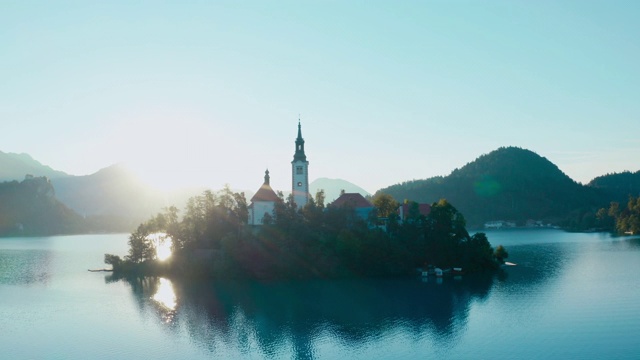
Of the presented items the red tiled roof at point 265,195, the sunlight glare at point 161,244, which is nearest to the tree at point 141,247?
the sunlight glare at point 161,244

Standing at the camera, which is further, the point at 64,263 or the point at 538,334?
the point at 64,263

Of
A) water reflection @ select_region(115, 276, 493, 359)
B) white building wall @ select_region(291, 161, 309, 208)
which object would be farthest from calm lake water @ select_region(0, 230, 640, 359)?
white building wall @ select_region(291, 161, 309, 208)

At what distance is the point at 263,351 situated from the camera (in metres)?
40.3

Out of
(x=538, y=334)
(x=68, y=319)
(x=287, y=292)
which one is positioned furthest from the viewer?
(x=287, y=292)

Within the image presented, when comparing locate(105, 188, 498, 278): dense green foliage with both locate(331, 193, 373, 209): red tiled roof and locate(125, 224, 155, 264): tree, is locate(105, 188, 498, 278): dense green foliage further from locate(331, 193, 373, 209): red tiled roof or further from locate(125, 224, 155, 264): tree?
locate(331, 193, 373, 209): red tiled roof

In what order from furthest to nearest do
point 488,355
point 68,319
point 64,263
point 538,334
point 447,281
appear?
point 64,263
point 447,281
point 68,319
point 538,334
point 488,355

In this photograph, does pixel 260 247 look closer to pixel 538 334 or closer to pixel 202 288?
pixel 202 288

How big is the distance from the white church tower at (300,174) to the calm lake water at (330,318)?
17772 mm

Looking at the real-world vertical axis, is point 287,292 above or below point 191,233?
below

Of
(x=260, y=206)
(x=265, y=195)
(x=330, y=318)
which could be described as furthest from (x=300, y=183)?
(x=330, y=318)

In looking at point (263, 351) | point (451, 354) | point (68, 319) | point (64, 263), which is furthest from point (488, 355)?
point (64, 263)

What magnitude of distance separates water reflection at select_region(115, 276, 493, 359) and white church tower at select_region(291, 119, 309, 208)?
17.4 m

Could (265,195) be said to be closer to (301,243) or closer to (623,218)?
(301,243)

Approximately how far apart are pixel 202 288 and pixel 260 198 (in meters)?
20.2
